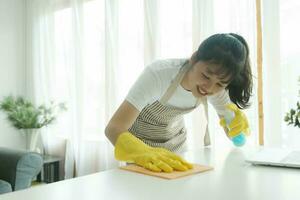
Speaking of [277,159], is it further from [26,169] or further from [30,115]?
[30,115]

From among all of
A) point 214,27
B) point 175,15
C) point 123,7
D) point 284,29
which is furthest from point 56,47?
point 284,29

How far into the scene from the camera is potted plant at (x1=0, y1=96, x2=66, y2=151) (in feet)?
10.7

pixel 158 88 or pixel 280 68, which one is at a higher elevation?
pixel 280 68

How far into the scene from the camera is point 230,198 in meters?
0.65

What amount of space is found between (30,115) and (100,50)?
946 mm

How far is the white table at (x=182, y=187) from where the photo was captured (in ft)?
2.18

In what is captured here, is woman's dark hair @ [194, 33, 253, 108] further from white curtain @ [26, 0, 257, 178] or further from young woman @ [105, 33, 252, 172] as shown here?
white curtain @ [26, 0, 257, 178]

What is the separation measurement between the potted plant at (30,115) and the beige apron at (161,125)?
7.10 feet

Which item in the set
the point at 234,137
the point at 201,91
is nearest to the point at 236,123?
the point at 234,137

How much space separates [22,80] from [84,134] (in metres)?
1.16

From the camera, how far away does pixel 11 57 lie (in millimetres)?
3658

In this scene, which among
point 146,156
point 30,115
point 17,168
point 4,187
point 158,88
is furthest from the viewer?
point 30,115

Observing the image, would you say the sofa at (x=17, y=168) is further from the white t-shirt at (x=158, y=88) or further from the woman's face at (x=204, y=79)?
the woman's face at (x=204, y=79)

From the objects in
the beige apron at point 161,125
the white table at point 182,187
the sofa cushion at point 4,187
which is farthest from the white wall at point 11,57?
the white table at point 182,187
